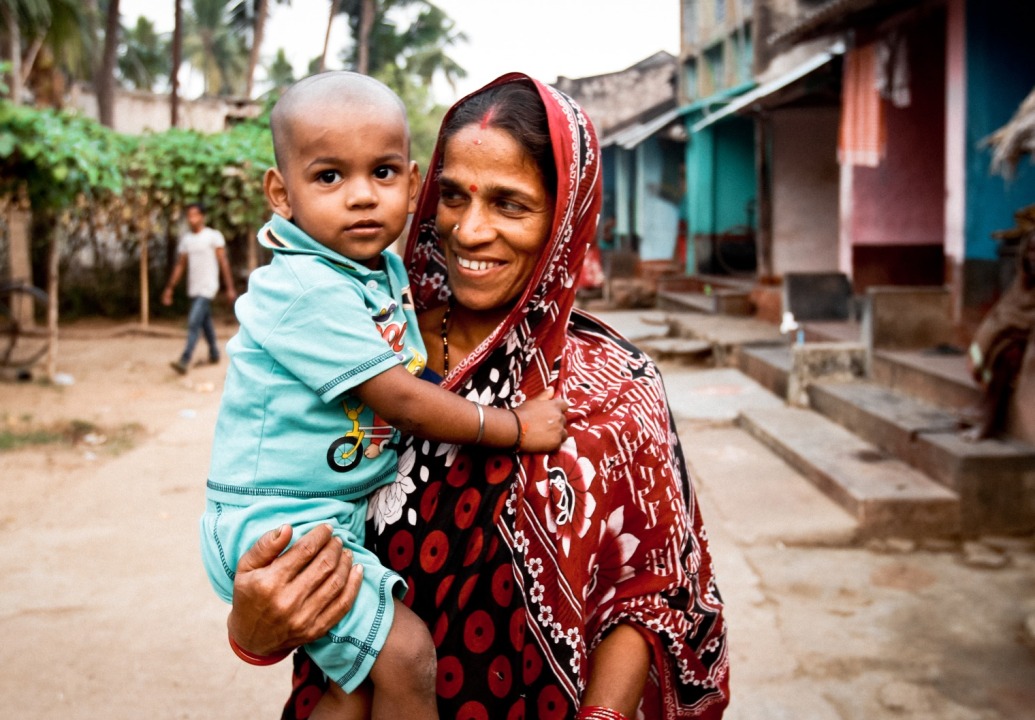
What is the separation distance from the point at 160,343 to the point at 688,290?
8.16 meters

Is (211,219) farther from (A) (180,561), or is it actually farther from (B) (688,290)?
(A) (180,561)

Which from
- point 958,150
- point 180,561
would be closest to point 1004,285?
point 958,150

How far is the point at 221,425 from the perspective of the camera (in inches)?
67.9

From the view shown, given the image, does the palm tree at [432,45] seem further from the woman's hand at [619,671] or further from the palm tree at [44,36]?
the woman's hand at [619,671]

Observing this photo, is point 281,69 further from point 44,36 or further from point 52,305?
point 52,305

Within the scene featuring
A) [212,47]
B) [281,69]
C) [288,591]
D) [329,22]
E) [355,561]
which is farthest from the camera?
[281,69]

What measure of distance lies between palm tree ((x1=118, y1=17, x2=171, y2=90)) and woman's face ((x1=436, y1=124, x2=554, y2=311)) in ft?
121

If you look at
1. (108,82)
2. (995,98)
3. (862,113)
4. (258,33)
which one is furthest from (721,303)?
(258,33)

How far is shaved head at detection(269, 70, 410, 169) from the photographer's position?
5.76ft

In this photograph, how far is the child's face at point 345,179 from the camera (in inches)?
68.7

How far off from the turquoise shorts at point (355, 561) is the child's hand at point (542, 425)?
0.33 metres

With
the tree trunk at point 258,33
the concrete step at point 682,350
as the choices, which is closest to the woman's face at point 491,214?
the concrete step at point 682,350

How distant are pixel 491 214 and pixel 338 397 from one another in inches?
17.9

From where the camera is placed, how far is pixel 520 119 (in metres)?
1.85
